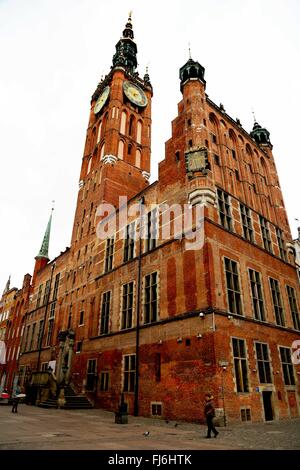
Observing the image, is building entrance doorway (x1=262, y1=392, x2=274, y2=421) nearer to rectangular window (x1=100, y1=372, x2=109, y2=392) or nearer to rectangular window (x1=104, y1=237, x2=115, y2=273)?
rectangular window (x1=100, y1=372, x2=109, y2=392)

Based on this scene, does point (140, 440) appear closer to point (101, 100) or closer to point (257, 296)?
point (257, 296)

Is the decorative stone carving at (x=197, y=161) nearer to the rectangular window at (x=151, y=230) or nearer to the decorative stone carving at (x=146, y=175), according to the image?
the rectangular window at (x=151, y=230)

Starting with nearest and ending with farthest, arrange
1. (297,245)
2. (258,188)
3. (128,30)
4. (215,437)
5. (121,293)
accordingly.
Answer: (215,437), (121,293), (258,188), (297,245), (128,30)

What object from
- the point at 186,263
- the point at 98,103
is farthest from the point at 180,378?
the point at 98,103

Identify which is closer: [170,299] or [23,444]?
[23,444]

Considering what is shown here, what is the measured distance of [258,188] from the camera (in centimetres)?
2764

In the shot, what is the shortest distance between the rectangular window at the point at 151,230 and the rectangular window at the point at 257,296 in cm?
727

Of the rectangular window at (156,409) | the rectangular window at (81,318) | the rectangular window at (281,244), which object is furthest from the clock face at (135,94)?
the rectangular window at (156,409)

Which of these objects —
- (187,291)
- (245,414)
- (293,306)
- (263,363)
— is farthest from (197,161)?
(245,414)

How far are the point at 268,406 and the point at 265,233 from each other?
13.0 meters

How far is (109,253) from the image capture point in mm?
29125

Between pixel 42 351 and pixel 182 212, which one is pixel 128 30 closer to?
pixel 182 212

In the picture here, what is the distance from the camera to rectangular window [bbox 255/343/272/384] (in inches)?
729

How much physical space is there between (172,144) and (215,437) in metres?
20.2
